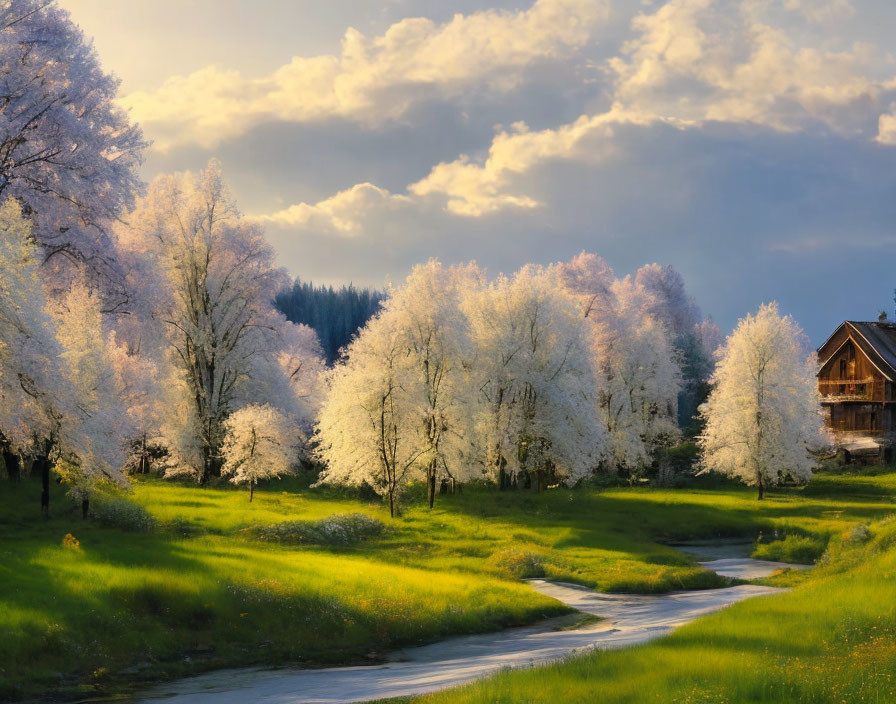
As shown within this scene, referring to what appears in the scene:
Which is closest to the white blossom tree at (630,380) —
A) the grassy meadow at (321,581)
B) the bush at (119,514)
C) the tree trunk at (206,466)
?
the grassy meadow at (321,581)

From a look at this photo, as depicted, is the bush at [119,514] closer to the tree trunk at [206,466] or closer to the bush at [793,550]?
the tree trunk at [206,466]

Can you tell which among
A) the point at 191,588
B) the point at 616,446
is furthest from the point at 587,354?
the point at 191,588

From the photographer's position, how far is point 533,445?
5919 centimetres

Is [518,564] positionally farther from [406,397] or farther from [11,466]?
[11,466]

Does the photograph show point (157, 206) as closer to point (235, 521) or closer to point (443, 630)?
point (235, 521)

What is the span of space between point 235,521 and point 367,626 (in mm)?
17679

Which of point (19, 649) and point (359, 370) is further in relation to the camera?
point (359, 370)

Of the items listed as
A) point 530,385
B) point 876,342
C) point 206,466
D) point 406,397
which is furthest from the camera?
point 876,342

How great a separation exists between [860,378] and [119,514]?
229ft

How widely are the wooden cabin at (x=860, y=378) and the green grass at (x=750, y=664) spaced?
6074cm

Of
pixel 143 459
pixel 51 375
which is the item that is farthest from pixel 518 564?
pixel 143 459

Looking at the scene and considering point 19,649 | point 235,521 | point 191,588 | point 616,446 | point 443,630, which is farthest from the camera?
point 616,446

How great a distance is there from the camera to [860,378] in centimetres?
7769

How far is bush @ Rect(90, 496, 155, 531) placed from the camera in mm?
33938
